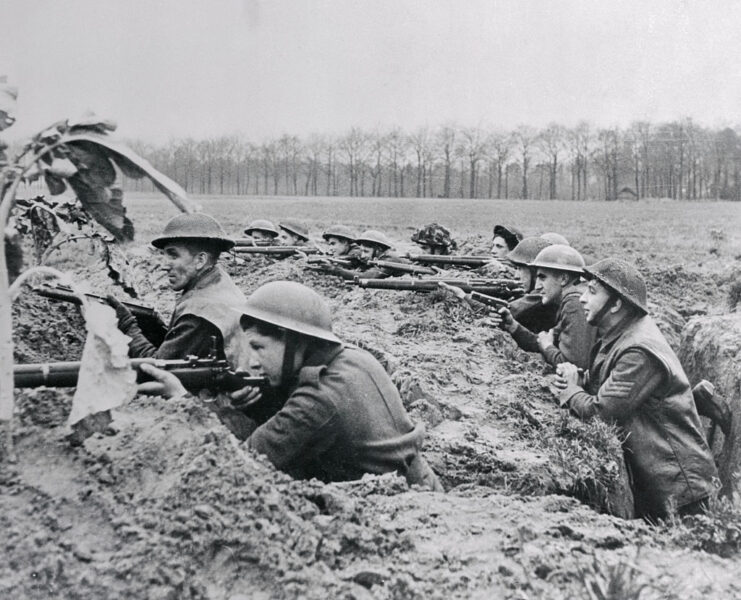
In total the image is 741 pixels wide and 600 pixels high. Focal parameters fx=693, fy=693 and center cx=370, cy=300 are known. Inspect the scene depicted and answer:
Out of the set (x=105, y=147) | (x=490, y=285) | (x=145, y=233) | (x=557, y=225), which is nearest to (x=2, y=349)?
(x=105, y=147)

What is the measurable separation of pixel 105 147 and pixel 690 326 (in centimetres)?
729

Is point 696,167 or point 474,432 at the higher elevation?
point 696,167

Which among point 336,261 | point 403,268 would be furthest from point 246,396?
point 336,261

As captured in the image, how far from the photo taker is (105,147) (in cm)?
265

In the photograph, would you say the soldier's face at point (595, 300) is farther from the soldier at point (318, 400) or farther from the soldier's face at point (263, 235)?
the soldier's face at point (263, 235)

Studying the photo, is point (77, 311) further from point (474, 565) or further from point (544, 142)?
point (544, 142)

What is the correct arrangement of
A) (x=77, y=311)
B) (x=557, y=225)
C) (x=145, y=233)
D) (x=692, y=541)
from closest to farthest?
(x=692, y=541)
(x=77, y=311)
(x=145, y=233)
(x=557, y=225)

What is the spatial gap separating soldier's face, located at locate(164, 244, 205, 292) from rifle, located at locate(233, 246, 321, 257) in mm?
7806

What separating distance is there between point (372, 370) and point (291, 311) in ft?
1.72

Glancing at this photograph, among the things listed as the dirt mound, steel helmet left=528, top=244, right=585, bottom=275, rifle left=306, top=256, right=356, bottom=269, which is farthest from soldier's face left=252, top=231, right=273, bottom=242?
the dirt mound

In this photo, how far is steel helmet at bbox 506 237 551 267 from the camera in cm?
802

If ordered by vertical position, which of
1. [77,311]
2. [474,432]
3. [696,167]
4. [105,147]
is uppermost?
[696,167]

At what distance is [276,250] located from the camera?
12812 millimetres

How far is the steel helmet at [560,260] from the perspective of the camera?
22.4 ft
